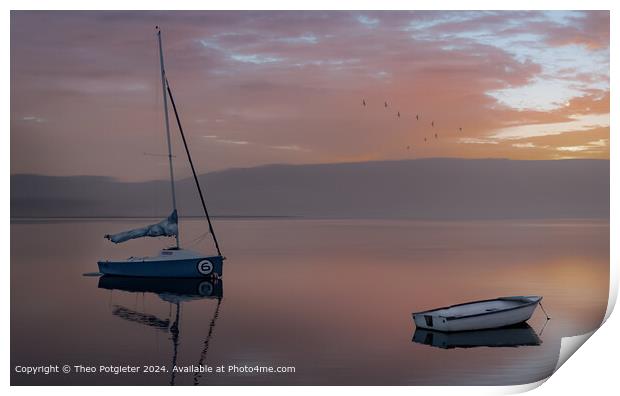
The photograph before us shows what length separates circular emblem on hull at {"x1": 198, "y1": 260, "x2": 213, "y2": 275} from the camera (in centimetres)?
1623

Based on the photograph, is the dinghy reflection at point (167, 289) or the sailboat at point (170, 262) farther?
the sailboat at point (170, 262)

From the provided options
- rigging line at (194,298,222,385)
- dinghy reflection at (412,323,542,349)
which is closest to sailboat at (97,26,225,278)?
rigging line at (194,298,222,385)

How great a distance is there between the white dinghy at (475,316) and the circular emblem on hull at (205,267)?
6281 millimetres

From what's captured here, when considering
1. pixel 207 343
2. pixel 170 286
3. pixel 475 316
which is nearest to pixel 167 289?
pixel 170 286

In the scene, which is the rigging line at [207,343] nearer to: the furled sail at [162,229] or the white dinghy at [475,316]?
the furled sail at [162,229]

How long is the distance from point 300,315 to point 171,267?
4.48 m

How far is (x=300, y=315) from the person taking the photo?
12.6 m

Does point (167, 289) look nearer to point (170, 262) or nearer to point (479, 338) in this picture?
point (170, 262)

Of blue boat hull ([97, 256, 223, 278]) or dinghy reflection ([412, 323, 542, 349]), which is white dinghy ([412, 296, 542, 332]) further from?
blue boat hull ([97, 256, 223, 278])

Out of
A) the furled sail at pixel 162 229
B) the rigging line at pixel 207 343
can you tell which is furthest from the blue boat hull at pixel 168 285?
the rigging line at pixel 207 343

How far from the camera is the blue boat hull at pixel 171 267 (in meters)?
16.0

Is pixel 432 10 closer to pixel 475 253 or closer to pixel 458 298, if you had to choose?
pixel 458 298
